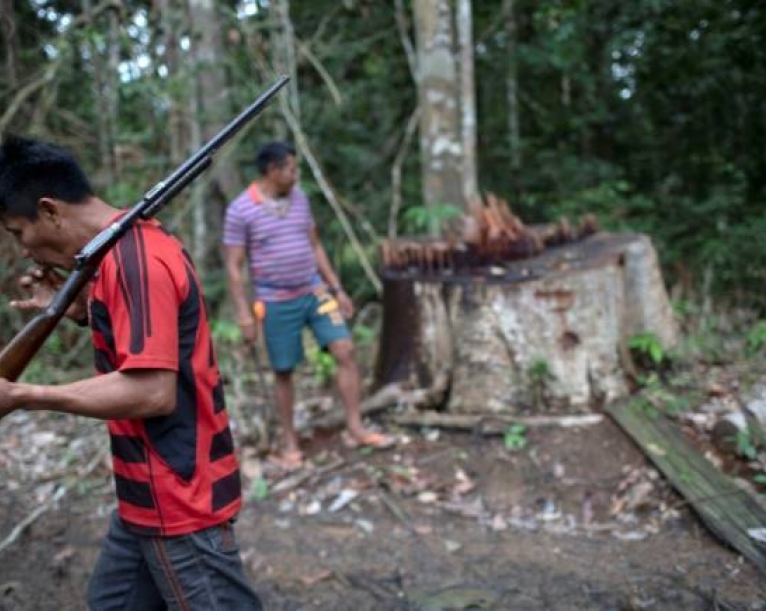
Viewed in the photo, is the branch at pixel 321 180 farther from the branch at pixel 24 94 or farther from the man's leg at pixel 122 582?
the man's leg at pixel 122 582

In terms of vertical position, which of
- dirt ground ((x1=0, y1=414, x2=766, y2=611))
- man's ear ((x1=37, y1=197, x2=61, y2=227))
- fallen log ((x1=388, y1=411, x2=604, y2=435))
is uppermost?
man's ear ((x1=37, y1=197, x2=61, y2=227))

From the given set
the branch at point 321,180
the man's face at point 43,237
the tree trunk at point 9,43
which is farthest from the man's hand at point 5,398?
the tree trunk at point 9,43

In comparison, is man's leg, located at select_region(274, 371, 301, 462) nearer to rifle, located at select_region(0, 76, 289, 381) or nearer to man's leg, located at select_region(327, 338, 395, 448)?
man's leg, located at select_region(327, 338, 395, 448)

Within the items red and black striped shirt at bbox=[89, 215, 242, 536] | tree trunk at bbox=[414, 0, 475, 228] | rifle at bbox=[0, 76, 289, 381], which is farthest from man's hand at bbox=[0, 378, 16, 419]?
tree trunk at bbox=[414, 0, 475, 228]

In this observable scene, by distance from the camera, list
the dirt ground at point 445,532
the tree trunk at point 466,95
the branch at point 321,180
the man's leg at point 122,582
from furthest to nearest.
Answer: the tree trunk at point 466,95 → the branch at point 321,180 → the dirt ground at point 445,532 → the man's leg at point 122,582

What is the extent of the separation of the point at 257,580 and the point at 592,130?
334 inches

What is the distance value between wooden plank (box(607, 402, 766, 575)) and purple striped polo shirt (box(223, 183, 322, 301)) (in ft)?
6.72

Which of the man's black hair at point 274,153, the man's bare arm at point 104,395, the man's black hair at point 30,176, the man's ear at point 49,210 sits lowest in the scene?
the man's bare arm at point 104,395

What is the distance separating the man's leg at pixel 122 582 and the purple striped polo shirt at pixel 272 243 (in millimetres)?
2404

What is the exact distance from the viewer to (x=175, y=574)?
2049 mm

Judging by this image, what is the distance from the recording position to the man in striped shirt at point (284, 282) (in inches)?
174

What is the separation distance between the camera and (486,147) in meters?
10.6

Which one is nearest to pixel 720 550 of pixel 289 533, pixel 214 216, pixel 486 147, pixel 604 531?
pixel 604 531

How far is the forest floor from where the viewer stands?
3230 millimetres
